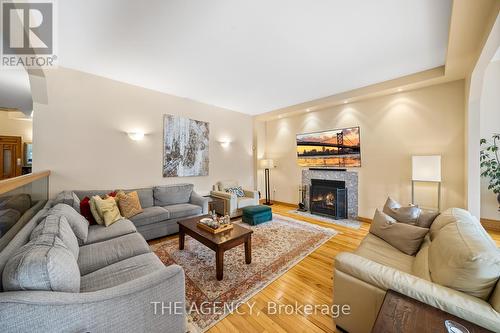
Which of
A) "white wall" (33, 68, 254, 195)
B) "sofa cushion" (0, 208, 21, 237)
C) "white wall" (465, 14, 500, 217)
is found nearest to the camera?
"sofa cushion" (0, 208, 21, 237)

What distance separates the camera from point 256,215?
389 cm

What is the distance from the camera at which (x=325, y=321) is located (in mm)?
1607

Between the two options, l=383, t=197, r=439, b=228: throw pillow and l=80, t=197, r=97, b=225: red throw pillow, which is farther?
l=80, t=197, r=97, b=225: red throw pillow

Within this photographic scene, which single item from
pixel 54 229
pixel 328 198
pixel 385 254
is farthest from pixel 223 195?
pixel 385 254

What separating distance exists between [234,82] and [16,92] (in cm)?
418

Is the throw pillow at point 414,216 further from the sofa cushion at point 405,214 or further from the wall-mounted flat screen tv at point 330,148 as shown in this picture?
the wall-mounted flat screen tv at point 330,148

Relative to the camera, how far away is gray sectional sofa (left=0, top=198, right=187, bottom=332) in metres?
0.86

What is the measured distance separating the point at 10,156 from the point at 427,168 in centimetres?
906

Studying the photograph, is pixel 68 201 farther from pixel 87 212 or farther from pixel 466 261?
pixel 466 261

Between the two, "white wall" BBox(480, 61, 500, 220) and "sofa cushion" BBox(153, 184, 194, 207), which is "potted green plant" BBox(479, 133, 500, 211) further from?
"sofa cushion" BBox(153, 184, 194, 207)

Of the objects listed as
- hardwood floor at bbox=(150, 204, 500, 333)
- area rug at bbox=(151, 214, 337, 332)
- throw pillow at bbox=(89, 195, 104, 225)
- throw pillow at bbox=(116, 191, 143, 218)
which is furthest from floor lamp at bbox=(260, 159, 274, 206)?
throw pillow at bbox=(89, 195, 104, 225)

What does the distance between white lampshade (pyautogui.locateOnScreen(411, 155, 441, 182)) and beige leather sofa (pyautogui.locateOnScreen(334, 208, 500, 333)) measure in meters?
1.83

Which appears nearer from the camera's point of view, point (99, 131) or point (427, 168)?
point (427, 168)

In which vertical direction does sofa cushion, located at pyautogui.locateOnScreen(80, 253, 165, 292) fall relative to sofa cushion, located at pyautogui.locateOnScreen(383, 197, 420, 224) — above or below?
below
